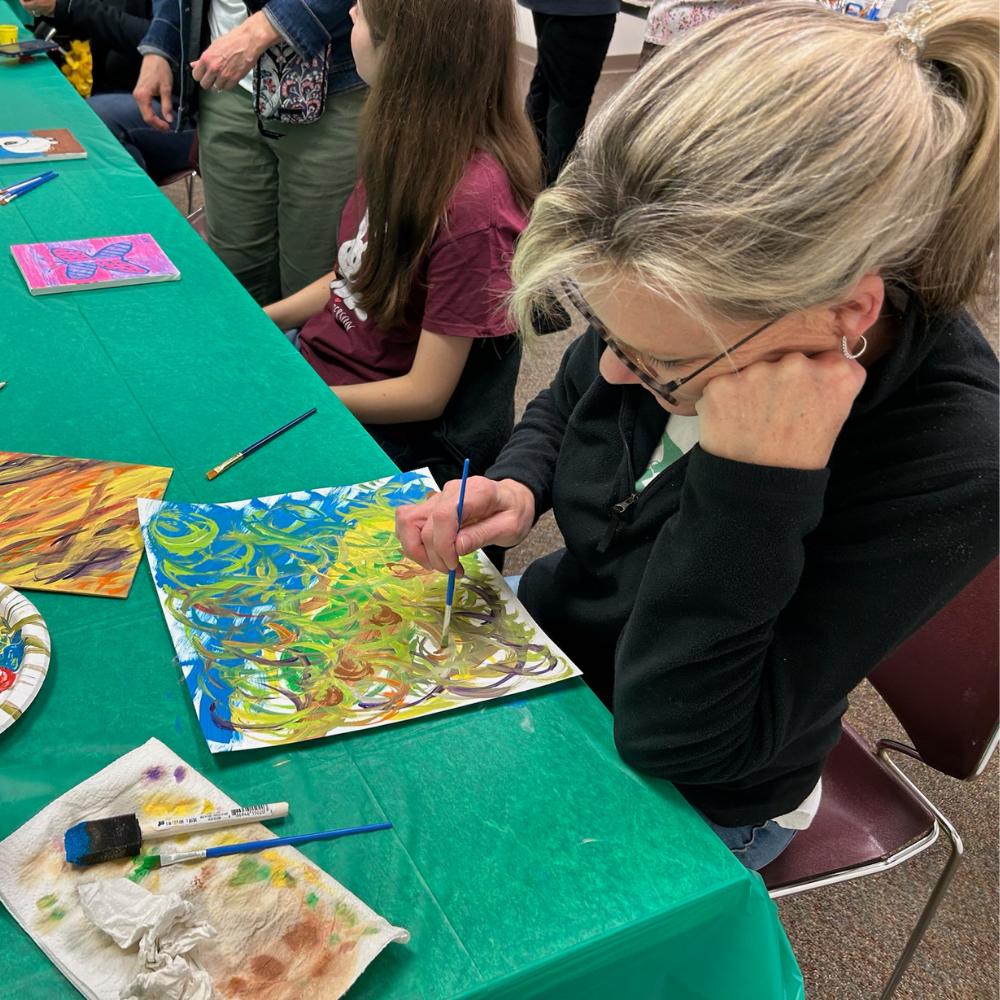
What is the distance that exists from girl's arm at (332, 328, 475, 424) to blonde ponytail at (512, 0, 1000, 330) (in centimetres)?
80

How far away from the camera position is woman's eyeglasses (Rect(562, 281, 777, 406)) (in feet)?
2.38

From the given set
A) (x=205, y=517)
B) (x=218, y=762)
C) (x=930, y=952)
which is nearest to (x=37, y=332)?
(x=205, y=517)

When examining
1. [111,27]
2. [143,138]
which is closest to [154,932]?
[143,138]

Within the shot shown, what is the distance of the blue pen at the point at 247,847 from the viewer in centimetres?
67

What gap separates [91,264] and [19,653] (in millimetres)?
899

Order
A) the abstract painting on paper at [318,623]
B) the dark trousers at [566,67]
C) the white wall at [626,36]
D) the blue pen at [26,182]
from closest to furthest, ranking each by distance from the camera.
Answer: the abstract painting on paper at [318,623]
the blue pen at [26,182]
the dark trousers at [566,67]
the white wall at [626,36]

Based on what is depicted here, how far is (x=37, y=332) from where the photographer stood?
1.30 m

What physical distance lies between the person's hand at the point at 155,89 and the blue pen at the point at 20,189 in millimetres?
782

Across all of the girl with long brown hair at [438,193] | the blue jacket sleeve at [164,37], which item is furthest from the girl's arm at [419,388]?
the blue jacket sleeve at [164,37]

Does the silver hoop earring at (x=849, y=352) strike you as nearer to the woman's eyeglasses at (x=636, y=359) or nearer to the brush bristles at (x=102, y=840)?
the woman's eyeglasses at (x=636, y=359)

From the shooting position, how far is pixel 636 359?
77 centimetres

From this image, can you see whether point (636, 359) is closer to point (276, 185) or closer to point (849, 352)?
point (849, 352)

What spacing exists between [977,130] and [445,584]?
0.63 metres

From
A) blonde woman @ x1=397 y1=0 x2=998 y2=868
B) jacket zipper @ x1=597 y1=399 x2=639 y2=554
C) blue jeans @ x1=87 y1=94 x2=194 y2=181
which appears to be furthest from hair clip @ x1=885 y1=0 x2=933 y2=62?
blue jeans @ x1=87 y1=94 x2=194 y2=181
